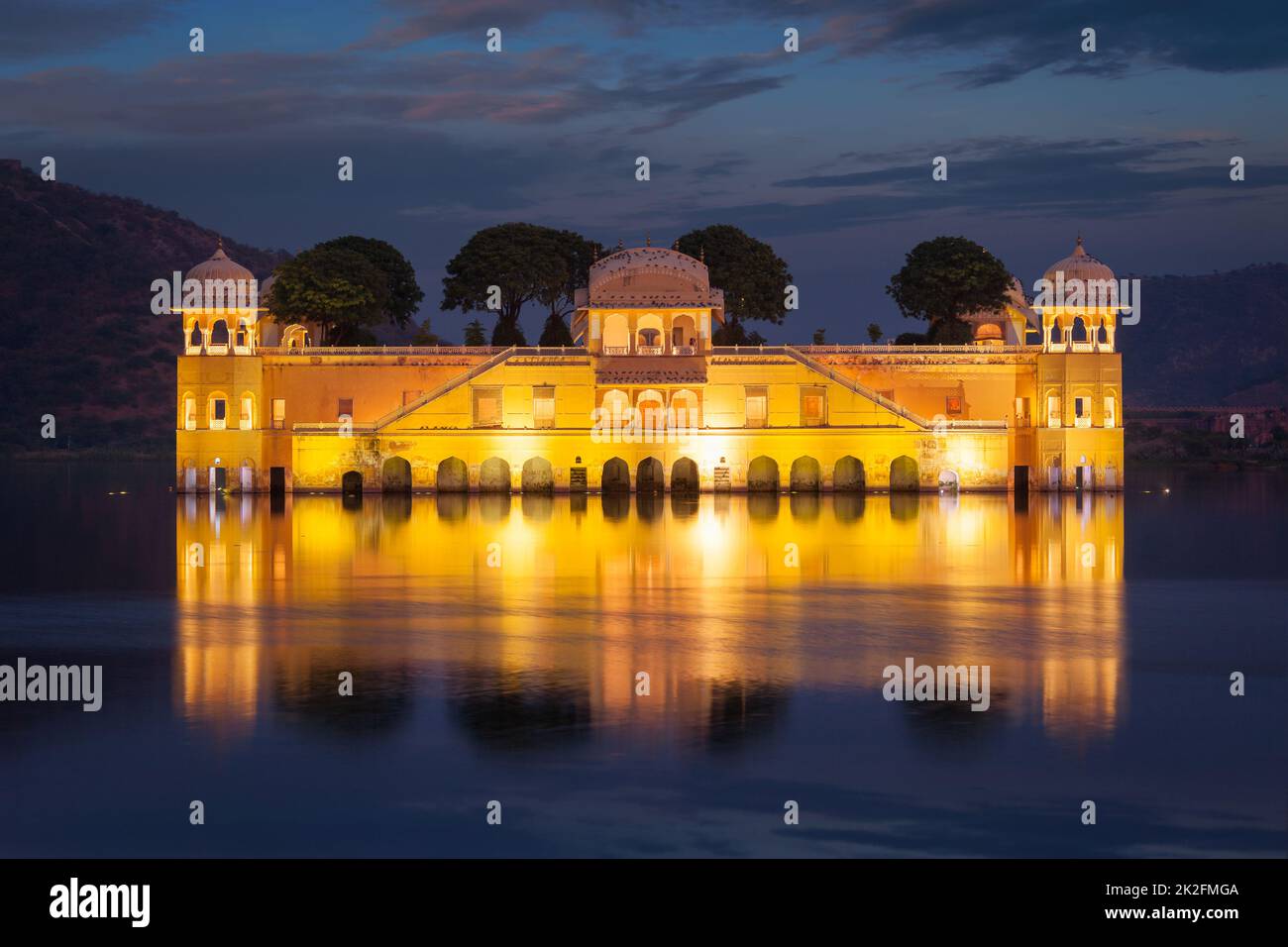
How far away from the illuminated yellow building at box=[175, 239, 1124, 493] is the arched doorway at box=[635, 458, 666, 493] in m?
2.77

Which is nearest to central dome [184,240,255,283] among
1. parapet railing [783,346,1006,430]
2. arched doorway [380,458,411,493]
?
arched doorway [380,458,411,493]

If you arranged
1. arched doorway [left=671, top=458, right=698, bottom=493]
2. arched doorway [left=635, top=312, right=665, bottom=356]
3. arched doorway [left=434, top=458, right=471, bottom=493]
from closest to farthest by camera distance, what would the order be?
arched doorway [left=635, top=312, right=665, bottom=356]
arched doorway [left=434, top=458, right=471, bottom=493]
arched doorway [left=671, top=458, right=698, bottom=493]

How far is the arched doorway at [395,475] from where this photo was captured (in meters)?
70.1

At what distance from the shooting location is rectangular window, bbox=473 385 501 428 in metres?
68.6

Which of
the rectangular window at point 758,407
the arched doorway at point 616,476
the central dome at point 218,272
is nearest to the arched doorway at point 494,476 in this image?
the arched doorway at point 616,476

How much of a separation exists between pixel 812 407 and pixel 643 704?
4982 cm

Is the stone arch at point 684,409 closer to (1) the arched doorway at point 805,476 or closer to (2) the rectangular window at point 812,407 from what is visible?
(2) the rectangular window at point 812,407

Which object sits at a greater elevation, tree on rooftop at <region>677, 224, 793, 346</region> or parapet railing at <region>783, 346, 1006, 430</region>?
tree on rooftop at <region>677, 224, 793, 346</region>

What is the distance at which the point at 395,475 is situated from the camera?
7444 centimetres

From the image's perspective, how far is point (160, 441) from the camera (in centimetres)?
13212

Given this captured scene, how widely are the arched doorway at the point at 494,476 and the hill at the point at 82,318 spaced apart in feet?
201

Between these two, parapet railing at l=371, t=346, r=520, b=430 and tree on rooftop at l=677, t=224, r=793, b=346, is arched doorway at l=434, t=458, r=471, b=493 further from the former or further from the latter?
tree on rooftop at l=677, t=224, r=793, b=346

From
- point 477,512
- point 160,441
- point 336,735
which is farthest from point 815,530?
point 160,441
